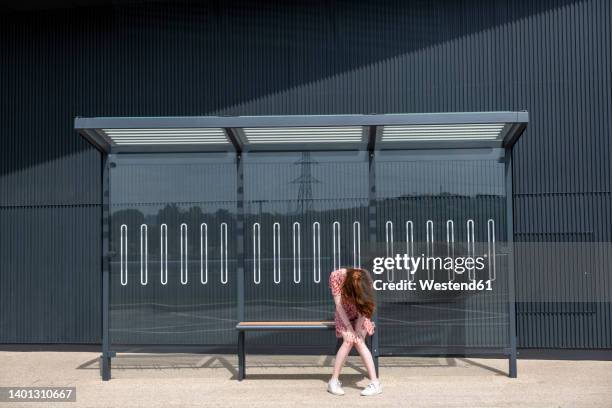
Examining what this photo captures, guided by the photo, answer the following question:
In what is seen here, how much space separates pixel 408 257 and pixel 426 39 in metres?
3.61

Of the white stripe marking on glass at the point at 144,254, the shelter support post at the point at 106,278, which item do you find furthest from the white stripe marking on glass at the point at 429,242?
the shelter support post at the point at 106,278

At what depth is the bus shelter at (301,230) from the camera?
8.82m

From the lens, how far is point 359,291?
26.2 feet

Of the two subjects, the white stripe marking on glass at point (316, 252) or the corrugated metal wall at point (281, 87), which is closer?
the white stripe marking on glass at point (316, 252)

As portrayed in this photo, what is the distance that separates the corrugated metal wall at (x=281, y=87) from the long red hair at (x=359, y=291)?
3.50 meters

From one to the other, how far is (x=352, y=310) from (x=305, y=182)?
7.29ft

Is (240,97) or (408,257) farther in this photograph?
(240,97)

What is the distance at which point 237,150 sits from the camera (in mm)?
9062

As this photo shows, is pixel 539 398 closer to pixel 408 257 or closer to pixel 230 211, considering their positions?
pixel 408 257

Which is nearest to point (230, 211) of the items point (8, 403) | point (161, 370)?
point (161, 370)

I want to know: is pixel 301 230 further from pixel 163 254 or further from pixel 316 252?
pixel 163 254

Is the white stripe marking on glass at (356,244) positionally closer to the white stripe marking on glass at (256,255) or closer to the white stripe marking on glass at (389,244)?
the white stripe marking on glass at (389,244)

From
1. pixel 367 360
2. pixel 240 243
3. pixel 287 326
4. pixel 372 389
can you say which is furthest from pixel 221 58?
pixel 372 389

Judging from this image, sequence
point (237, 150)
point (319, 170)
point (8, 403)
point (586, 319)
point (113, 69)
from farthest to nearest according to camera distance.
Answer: point (113, 69)
point (586, 319)
point (319, 170)
point (237, 150)
point (8, 403)
